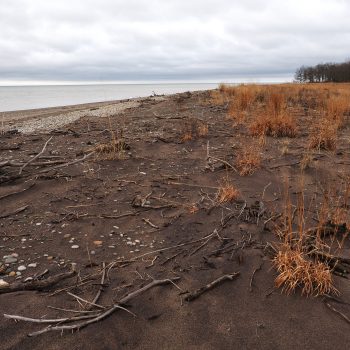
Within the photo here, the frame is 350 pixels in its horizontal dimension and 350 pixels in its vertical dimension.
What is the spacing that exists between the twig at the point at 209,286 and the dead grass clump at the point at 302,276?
1.07 feet

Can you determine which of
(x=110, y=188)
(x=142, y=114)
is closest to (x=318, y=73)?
(x=142, y=114)

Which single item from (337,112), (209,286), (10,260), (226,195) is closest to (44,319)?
(10,260)

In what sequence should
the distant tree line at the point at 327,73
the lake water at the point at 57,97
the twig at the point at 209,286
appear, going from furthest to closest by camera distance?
the distant tree line at the point at 327,73
the lake water at the point at 57,97
the twig at the point at 209,286

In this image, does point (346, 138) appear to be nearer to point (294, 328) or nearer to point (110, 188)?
point (110, 188)

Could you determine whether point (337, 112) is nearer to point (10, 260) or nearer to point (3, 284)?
point (10, 260)

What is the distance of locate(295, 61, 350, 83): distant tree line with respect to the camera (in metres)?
61.7

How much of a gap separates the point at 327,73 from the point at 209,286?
233 ft

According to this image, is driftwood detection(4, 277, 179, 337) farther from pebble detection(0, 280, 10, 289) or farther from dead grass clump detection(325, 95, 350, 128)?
dead grass clump detection(325, 95, 350, 128)

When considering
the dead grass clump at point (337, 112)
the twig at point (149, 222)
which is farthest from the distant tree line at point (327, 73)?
the twig at point (149, 222)

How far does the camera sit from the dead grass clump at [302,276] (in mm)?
2537

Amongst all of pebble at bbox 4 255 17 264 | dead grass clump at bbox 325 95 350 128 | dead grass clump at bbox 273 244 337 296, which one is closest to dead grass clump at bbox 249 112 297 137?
dead grass clump at bbox 325 95 350 128

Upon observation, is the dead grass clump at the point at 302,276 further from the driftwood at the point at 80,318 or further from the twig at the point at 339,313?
the driftwood at the point at 80,318

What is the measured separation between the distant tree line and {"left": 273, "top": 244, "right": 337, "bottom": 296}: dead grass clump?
65.2 meters

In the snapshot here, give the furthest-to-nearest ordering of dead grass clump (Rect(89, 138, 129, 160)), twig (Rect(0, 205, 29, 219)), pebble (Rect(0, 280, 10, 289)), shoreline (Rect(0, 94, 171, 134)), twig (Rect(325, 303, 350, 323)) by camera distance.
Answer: shoreline (Rect(0, 94, 171, 134)) → dead grass clump (Rect(89, 138, 129, 160)) → twig (Rect(0, 205, 29, 219)) → pebble (Rect(0, 280, 10, 289)) → twig (Rect(325, 303, 350, 323))
